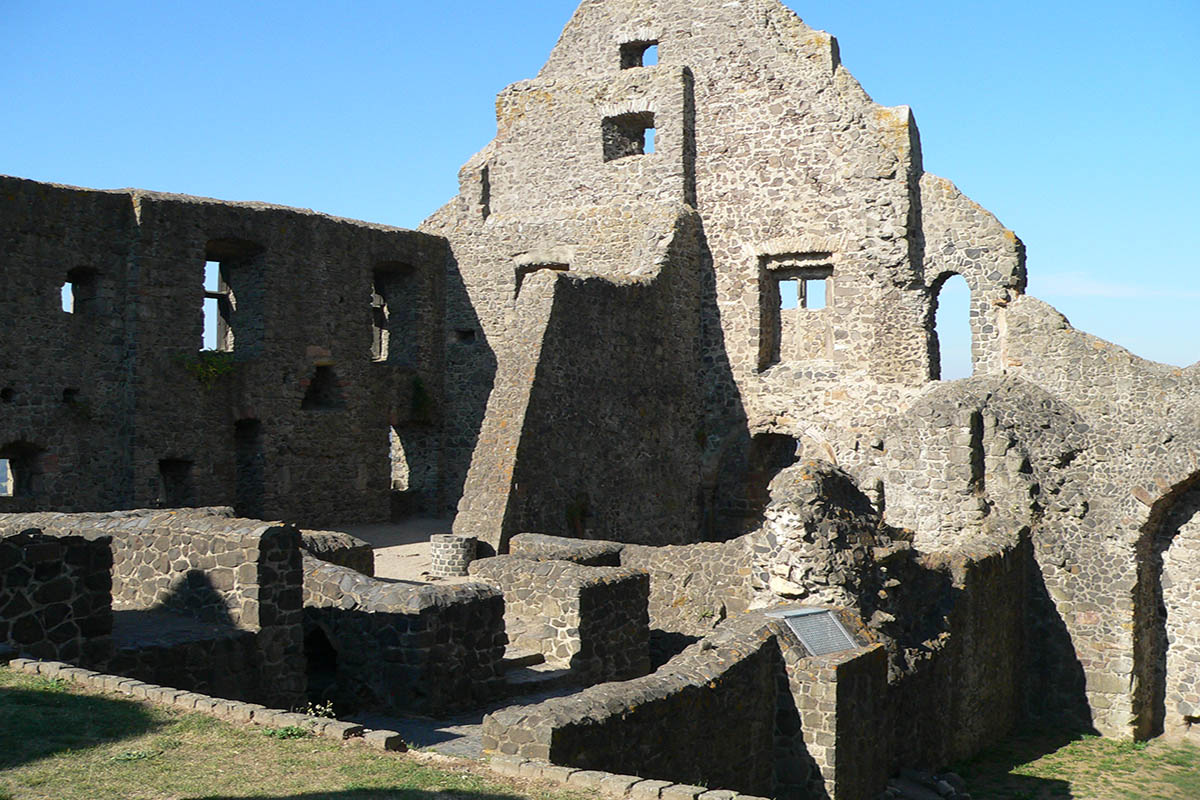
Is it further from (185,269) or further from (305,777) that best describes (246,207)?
(305,777)

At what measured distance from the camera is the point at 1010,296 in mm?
15508

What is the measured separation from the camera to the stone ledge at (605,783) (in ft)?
17.6

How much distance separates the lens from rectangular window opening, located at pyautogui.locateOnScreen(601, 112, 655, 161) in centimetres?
1909

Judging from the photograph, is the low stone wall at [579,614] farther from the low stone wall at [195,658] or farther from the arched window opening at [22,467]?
the arched window opening at [22,467]

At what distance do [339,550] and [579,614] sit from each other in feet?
8.72

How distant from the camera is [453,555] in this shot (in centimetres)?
1355

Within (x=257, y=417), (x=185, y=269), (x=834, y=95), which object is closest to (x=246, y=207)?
(x=185, y=269)

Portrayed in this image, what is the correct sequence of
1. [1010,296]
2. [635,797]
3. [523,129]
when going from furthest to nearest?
[523,129] → [1010,296] → [635,797]

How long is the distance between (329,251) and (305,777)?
1314cm

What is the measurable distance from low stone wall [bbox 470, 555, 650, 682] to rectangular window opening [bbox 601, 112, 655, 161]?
9.20m

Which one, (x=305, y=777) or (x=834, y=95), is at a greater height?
(x=834, y=95)

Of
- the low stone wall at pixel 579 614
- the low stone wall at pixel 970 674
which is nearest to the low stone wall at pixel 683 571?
the low stone wall at pixel 579 614

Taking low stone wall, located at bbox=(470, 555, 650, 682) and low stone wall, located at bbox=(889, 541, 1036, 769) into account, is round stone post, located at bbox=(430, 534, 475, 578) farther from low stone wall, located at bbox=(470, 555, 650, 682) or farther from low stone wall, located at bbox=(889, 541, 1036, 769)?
low stone wall, located at bbox=(889, 541, 1036, 769)

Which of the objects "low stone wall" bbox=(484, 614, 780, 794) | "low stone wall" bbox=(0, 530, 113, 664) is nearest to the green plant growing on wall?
"low stone wall" bbox=(0, 530, 113, 664)
